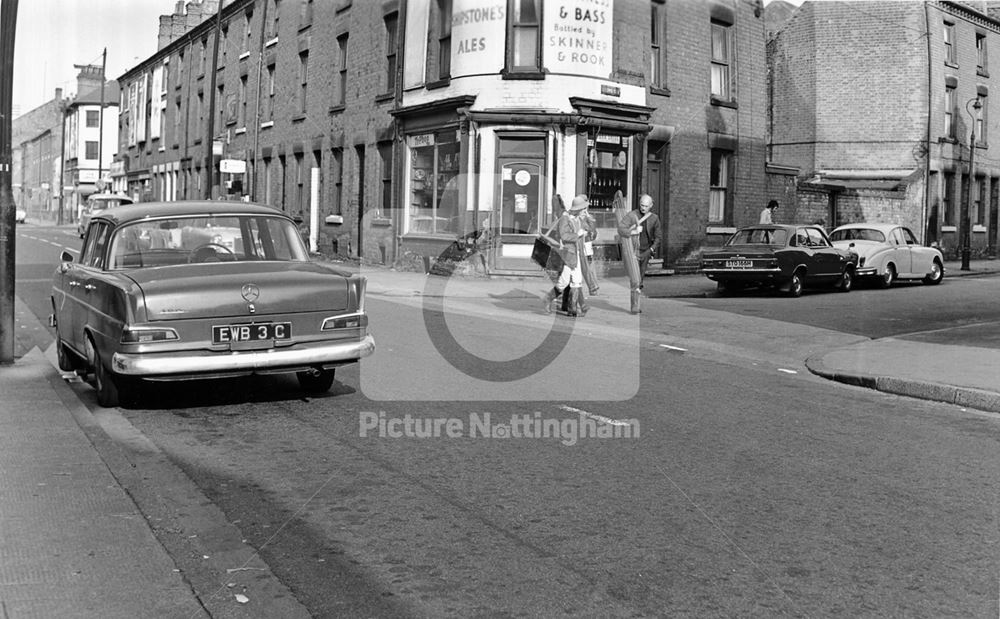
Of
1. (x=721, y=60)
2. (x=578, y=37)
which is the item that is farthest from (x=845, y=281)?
(x=721, y=60)

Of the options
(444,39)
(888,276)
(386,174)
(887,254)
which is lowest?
(888,276)

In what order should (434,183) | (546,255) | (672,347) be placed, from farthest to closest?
(434,183), (546,255), (672,347)

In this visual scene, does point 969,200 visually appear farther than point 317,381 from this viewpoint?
Yes

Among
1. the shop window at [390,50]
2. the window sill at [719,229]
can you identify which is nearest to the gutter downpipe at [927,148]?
the window sill at [719,229]

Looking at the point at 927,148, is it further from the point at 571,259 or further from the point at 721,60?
the point at 571,259

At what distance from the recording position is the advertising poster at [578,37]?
22891 mm

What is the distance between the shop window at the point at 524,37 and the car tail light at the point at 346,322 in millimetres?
15931

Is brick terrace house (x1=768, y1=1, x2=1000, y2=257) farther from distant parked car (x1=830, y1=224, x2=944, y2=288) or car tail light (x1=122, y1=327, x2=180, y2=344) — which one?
car tail light (x1=122, y1=327, x2=180, y2=344)

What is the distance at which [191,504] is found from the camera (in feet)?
17.1

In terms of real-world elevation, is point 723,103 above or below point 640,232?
above

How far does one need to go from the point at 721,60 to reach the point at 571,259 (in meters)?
14.6

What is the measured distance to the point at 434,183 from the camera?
2528 centimetres

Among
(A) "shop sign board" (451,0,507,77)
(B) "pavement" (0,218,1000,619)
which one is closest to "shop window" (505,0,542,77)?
(A) "shop sign board" (451,0,507,77)

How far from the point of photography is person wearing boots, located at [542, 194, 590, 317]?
14.9 meters
